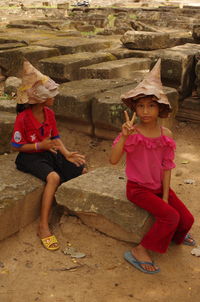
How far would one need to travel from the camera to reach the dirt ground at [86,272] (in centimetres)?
245

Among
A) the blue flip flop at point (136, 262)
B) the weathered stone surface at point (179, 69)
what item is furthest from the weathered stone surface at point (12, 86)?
the blue flip flop at point (136, 262)

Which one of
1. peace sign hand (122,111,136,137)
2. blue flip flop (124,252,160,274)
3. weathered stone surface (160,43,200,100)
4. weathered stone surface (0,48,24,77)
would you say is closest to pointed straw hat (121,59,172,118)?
peace sign hand (122,111,136,137)

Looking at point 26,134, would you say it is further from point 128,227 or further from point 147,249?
point 147,249

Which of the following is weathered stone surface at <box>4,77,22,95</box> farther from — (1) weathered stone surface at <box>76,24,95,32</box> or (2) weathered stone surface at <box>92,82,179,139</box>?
(1) weathered stone surface at <box>76,24,95,32</box>

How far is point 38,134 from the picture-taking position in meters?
3.14

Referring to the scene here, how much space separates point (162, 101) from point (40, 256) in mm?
1393

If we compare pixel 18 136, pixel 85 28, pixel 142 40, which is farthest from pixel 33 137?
pixel 85 28

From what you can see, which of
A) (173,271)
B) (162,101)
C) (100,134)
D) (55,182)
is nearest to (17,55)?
(100,134)

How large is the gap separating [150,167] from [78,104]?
166 centimetres

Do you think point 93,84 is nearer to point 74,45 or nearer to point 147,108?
point 147,108

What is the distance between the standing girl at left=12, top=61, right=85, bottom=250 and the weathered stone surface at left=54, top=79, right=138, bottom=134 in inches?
37.9

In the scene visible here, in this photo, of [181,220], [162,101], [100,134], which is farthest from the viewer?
[100,134]

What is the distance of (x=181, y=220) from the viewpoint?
280 cm

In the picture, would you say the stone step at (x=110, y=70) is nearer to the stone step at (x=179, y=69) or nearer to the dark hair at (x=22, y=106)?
the stone step at (x=179, y=69)
